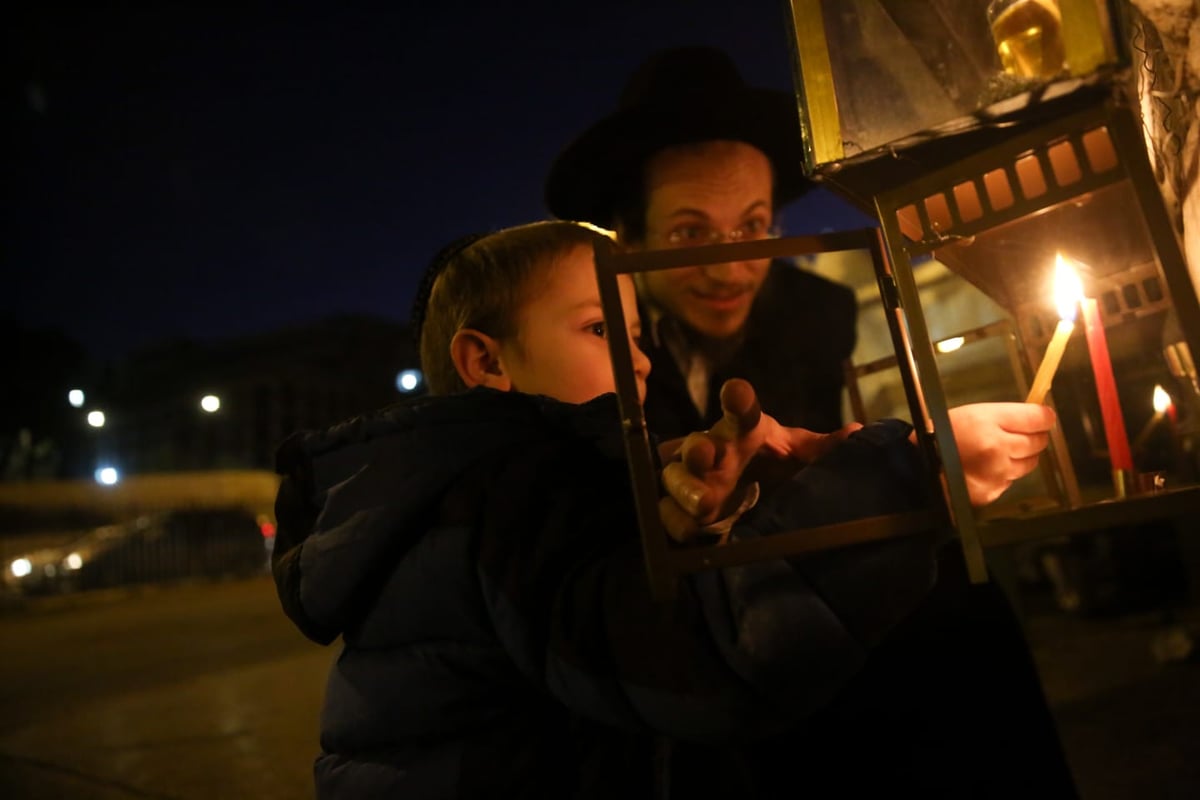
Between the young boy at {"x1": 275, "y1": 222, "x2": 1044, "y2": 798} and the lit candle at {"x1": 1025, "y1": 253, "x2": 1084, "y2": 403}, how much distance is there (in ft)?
0.18

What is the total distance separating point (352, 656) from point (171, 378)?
2984 cm

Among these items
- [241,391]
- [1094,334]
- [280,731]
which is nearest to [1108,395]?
[1094,334]

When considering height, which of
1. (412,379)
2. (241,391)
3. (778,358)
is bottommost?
(778,358)

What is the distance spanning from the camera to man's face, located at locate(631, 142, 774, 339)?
170 centimetres

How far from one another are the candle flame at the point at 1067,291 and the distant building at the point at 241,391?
75.4ft

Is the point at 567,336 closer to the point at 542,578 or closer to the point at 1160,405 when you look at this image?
the point at 542,578

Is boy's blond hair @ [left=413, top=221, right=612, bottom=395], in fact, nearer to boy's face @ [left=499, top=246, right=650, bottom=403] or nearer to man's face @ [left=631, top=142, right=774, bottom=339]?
boy's face @ [left=499, top=246, right=650, bottom=403]

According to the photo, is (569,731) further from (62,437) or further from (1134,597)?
(62,437)

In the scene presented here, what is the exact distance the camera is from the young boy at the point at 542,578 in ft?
2.16

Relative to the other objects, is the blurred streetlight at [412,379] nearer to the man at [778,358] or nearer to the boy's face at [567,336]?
the boy's face at [567,336]

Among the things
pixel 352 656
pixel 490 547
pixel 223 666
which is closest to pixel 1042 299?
pixel 490 547

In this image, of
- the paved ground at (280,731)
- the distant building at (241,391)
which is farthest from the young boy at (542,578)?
the distant building at (241,391)

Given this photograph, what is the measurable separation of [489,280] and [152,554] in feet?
52.6

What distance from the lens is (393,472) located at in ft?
3.43
